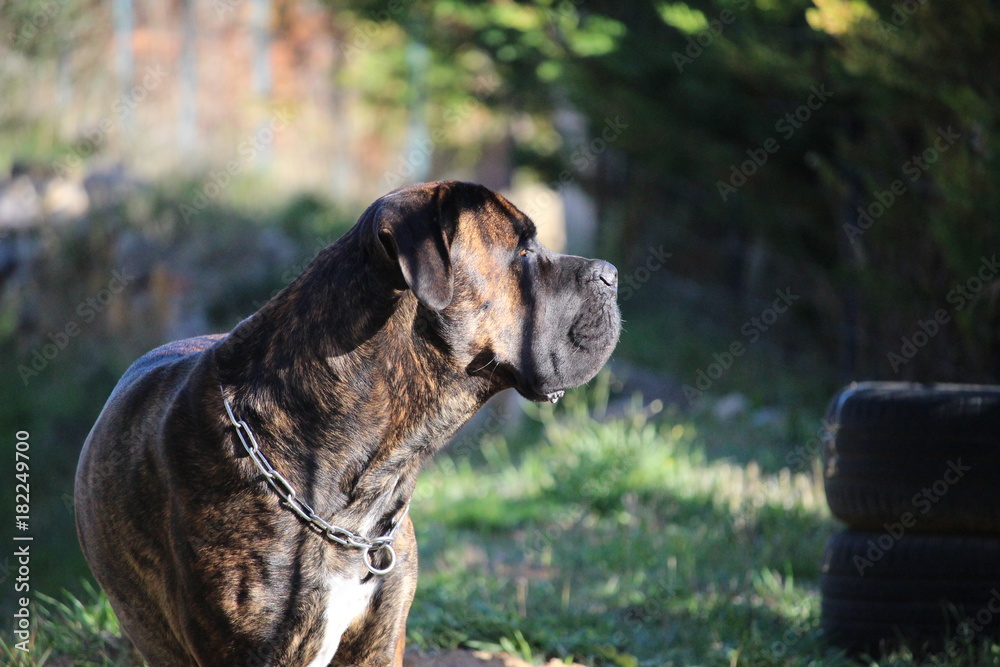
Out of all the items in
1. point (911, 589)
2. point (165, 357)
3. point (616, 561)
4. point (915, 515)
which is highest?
point (165, 357)

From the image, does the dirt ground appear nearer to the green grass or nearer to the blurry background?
the green grass

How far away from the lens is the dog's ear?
7.82ft

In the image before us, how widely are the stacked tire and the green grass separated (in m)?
0.17

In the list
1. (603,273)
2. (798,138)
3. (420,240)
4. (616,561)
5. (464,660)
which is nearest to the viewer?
(420,240)

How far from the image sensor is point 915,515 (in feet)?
12.4

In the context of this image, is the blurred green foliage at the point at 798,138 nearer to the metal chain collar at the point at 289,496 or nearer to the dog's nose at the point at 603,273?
the dog's nose at the point at 603,273

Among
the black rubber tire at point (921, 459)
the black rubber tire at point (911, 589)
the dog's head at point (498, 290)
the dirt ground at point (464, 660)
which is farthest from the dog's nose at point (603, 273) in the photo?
the black rubber tire at point (911, 589)

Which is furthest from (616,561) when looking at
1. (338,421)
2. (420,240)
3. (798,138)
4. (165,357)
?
(798,138)

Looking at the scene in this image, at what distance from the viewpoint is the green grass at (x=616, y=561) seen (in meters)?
3.88

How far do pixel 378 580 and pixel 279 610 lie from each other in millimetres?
293

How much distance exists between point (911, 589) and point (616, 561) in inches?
67.0

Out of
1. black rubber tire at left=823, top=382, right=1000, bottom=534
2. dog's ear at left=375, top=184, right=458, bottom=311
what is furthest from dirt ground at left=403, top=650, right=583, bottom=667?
dog's ear at left=375, top=184, right=458, bottom=311

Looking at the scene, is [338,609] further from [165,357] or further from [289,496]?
[165,357]

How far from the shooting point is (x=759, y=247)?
10.9 meters
